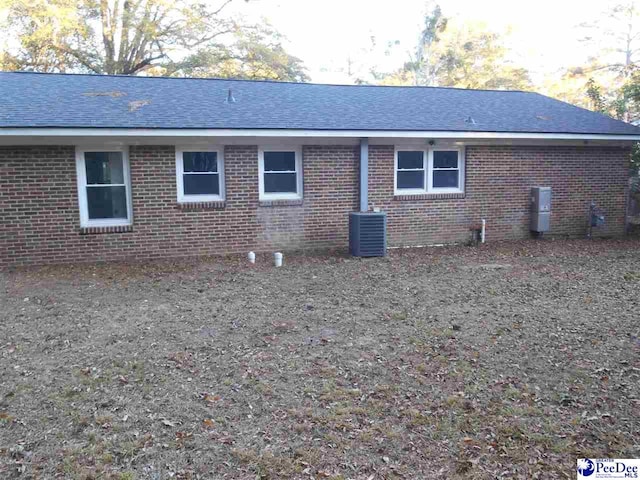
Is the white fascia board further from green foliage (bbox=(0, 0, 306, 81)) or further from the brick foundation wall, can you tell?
green foliage (bbox=(0, 0, 306, 81))

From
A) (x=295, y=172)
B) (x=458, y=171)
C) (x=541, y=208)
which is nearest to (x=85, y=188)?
(x=295, y=172)

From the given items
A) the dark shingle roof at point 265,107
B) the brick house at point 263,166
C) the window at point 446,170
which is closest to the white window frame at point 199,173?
the brick house at point 263,166

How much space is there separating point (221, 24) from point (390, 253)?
1856cm

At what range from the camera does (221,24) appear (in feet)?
80.6

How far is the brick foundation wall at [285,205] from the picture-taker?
29.9ft

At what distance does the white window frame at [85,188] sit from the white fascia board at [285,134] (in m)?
0.69

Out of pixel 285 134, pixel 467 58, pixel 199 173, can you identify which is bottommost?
pixel 199 173

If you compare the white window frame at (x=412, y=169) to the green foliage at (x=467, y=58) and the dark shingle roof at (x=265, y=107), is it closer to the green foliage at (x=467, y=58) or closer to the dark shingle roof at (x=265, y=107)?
the dark shingle roof at (x=265, y=107)

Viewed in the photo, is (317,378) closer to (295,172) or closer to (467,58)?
(295,172)

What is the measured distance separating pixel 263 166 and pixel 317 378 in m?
6.69

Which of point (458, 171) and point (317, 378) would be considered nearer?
point (317, 378)

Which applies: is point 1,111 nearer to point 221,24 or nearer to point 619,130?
point 619,130

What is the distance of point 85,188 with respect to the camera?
9.41 m

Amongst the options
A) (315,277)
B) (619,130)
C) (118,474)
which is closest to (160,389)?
(118,474)
